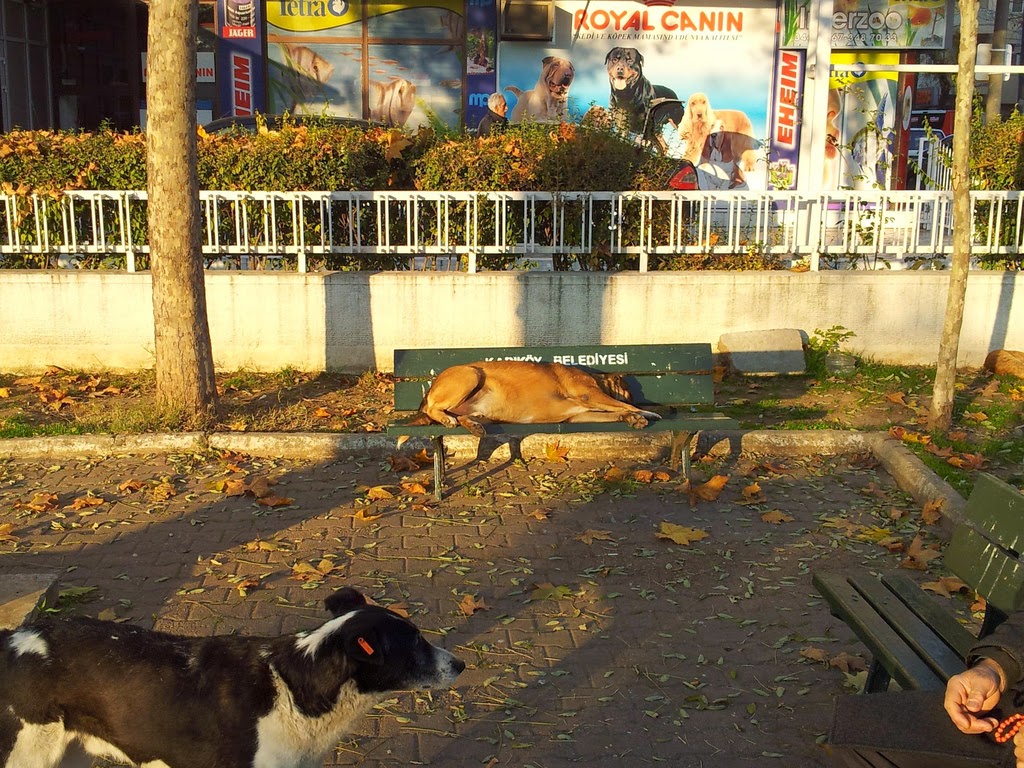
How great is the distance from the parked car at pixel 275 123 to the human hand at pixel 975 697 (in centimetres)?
865

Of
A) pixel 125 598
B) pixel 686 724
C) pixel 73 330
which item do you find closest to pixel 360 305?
pixel 73 330

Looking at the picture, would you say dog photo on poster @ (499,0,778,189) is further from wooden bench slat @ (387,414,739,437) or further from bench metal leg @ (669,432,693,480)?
wooden bench slat @ (387,414,739,437)

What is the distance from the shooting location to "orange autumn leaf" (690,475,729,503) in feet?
23.0

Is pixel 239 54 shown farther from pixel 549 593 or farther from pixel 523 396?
pixel 549 593

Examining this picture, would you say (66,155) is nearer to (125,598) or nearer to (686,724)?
(125,598)

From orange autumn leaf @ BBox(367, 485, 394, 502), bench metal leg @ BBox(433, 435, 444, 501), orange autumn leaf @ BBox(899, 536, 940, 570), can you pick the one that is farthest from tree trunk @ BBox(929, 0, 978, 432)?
orange autumn leaf @ BBox(367, 485, 394, 502)

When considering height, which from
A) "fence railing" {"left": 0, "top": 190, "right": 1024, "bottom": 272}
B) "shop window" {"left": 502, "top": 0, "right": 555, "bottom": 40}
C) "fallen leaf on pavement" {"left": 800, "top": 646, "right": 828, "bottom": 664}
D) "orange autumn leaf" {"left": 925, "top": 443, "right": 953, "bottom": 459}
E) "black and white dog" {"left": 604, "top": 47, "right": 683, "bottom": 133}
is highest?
"shop window" {"left": 502, "top": 0, "right": 555, "bottom": 40}

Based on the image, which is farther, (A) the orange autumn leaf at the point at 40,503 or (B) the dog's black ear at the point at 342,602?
(A) the orange autumn leaf at the point at 40,503

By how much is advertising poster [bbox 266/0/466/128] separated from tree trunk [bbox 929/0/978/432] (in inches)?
441

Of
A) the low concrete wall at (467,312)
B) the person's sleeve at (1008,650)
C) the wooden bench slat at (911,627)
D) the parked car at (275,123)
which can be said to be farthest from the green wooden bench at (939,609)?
the parked car at (275,123)

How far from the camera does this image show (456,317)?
10000 mm

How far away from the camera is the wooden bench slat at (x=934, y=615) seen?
380cm

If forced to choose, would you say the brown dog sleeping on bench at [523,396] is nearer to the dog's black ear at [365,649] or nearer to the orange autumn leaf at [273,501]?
the orange autumn leaf at [273,501]

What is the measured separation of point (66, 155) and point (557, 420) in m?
5.67
